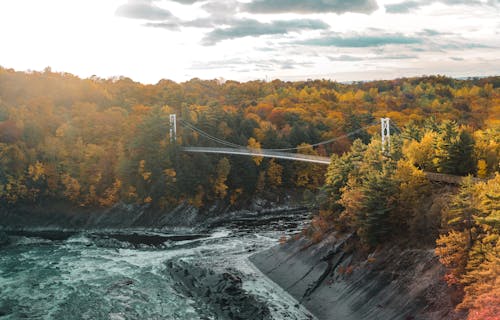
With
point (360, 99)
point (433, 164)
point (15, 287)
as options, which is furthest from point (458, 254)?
point (360, 99)

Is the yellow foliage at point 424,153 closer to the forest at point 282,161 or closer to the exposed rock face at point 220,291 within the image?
the forest at point 282,161

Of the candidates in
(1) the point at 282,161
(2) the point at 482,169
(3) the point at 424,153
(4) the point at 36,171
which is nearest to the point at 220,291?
(3) the point at 424,153

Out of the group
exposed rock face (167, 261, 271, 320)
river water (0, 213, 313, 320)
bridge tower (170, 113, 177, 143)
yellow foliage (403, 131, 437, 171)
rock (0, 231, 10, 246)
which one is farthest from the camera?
bridge tower (170, 113, 177, 143)

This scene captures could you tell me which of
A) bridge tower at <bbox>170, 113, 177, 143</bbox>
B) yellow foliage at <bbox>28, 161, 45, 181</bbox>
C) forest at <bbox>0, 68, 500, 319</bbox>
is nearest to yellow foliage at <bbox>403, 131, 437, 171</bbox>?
forest at <bbox>0, 68, 500, 319</bbox>

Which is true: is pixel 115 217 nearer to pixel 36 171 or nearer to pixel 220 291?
pixel 36 171

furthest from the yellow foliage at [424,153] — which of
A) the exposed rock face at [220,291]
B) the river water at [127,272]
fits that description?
the exposed rock face at [220,291]

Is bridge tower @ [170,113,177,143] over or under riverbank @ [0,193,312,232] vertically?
over

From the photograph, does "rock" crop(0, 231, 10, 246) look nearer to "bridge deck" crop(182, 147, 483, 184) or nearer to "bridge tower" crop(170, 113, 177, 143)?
"bridge tower" crop(170, 113, 177, 143)
